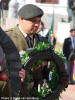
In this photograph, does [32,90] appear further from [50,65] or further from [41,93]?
[50,65]

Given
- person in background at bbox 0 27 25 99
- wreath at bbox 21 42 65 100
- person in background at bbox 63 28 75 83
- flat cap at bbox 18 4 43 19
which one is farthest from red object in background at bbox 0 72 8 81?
person in background at bbox 63 28 75 83

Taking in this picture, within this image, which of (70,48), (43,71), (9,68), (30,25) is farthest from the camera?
(70,48)

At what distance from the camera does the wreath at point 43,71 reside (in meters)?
4.15

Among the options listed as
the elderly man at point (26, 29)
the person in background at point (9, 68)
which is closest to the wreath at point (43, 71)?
the elderly man at point (26, 29)

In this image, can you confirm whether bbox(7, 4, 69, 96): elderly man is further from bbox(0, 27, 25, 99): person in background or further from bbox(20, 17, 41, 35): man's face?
bbox(0, 27, 25, 99): person in background

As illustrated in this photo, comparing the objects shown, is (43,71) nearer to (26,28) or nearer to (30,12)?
(26,28)

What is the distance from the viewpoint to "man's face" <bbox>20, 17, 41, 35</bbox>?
4297 mm

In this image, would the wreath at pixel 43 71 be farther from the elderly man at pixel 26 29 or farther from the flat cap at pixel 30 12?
the flat cap at pixel 30 12

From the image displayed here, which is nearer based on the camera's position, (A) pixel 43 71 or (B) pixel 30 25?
(B) pixel 30 25

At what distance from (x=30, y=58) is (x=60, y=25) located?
1371 inches

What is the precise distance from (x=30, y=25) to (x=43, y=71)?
2.07 feet

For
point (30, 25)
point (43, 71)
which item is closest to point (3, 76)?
point (30, 25)

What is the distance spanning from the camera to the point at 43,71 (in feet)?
14.7

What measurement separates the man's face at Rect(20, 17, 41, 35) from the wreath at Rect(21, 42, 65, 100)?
0.66ft
